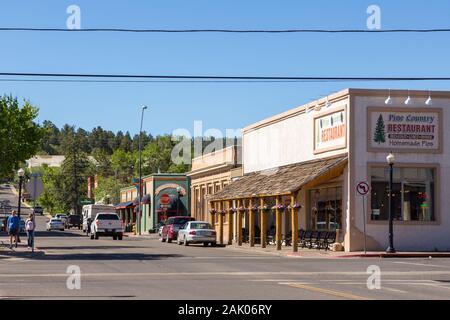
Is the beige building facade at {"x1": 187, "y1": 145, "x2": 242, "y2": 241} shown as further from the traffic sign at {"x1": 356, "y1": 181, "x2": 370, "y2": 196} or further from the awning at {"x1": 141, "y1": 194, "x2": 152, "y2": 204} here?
the traffic sign at {"x1": 356, "y1": 181, "x2": 370, "y2": 196}

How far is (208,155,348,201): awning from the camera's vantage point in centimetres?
3834

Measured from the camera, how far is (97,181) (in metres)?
135

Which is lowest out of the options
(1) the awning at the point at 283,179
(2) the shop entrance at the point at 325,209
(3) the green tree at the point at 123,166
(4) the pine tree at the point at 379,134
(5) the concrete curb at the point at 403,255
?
(5) the concrete curb at the point at 403,255

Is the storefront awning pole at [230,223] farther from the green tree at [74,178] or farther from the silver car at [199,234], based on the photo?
the green tree at [74,178]

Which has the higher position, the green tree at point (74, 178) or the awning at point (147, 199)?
the green tree at point (74, 178)

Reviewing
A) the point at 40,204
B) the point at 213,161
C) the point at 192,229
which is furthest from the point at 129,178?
the point at 192,229

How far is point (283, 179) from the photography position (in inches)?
1678

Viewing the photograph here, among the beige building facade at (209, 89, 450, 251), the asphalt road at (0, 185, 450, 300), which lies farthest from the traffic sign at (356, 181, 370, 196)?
the asphalt road at (0, 185, 450, 300)

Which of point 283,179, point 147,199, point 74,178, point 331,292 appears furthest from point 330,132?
point 74,178

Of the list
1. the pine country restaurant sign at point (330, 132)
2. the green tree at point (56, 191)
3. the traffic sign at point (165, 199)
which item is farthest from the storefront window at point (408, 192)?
the green tree at point (56, 191)

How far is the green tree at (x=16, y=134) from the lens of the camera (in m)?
41.0

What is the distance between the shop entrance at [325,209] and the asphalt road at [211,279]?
10003mm

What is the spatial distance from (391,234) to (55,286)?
67.1ft

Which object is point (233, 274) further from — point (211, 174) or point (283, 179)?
point (211, 174)
